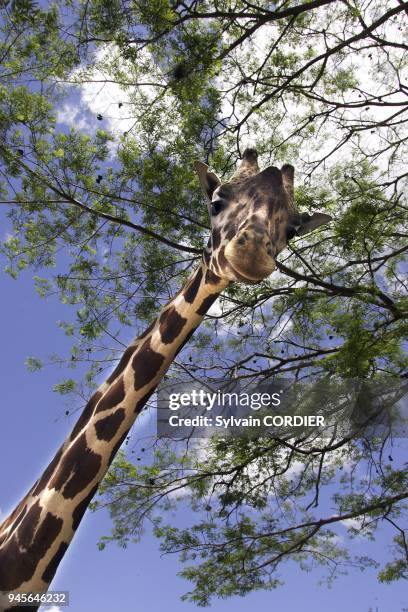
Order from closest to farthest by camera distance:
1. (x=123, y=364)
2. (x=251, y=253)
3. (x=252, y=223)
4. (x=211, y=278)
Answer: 1. (x=251, y=253)
2. (x=252, y=223)
3. (x=211, y=278)
4. (x=123, y=364)

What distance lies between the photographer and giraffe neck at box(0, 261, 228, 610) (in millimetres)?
2512

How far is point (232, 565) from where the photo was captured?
5684mm

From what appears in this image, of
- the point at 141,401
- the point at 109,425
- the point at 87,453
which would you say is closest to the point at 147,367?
the point at 141,401

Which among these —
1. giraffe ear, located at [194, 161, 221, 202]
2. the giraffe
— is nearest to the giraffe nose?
the giraffe

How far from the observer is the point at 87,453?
2.61 metres

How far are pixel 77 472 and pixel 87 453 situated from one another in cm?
9

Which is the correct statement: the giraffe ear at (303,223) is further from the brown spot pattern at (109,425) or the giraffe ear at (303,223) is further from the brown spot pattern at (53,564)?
the brown spot pattern at (53,564)

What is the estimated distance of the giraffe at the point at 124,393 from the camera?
94.6 inches

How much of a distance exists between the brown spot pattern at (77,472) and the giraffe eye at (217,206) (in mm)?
1197

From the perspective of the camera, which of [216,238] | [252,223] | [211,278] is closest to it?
[252,223]

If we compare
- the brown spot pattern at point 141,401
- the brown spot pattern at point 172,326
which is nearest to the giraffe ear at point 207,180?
the brown spot pattern at point 172,326

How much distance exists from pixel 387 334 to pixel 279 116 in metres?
2.51

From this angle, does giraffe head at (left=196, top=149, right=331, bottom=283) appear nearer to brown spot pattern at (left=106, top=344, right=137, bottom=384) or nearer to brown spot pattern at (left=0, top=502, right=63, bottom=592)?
brown spot pattern at (left=106, top=344, right=137, bottom=384)

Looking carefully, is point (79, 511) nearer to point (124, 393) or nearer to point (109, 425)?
point (109, 425)
